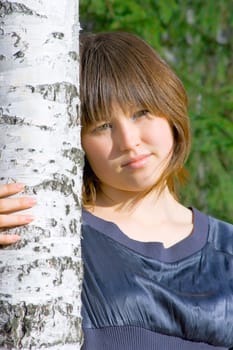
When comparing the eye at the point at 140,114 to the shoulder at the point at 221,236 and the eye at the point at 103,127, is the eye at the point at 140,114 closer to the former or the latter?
the eye at the point at 103,127

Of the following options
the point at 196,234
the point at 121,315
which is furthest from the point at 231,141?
the point at 121,315

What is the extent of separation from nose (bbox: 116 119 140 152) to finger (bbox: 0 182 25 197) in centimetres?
46

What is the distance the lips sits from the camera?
2146mm

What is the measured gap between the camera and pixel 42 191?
171cm

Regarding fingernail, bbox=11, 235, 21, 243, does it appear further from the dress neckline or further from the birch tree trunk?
the dress neckline

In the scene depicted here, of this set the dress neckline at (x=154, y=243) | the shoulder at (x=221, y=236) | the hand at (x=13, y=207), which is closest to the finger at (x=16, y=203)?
the hand at (x=13, y=207)

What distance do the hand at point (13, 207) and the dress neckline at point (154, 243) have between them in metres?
0.56

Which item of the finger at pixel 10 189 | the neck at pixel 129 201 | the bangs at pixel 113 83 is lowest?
the neck at pixel 129 201

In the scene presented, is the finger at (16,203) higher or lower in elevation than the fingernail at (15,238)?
higher

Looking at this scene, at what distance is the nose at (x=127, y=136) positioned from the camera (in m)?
2.12

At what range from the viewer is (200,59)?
15.6 ft

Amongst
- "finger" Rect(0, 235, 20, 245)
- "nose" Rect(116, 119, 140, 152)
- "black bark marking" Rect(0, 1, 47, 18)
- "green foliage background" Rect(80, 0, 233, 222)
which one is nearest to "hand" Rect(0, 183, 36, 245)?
"finger" Rect(0, 235, 20, 245)

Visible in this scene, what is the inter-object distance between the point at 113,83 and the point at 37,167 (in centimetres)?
52

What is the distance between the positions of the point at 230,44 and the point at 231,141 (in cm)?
92
